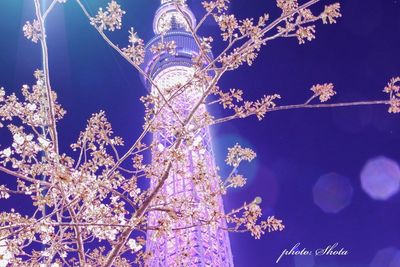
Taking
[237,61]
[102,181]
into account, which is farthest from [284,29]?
[102,181]

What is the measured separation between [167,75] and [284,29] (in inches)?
905

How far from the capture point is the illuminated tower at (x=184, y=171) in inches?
165

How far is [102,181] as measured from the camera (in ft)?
12.1

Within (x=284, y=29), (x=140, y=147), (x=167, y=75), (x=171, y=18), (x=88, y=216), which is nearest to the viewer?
(x=284, y=29)

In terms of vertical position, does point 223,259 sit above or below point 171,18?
below

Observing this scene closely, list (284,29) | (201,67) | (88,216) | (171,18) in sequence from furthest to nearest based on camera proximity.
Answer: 1. (171,18)
2. (88,216)
3. (201,67)
4. (284,29)

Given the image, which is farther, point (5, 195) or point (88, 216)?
point (88, 216)

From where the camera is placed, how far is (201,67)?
416 centimetres

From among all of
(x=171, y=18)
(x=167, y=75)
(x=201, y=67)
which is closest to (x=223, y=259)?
(x=167, y=75)

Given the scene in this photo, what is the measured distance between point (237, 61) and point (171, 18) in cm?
2622

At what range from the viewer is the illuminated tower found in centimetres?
420

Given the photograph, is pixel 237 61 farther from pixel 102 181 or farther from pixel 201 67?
pixel 102 181

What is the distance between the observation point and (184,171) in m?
4.71

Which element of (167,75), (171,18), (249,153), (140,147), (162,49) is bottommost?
(249,153)
